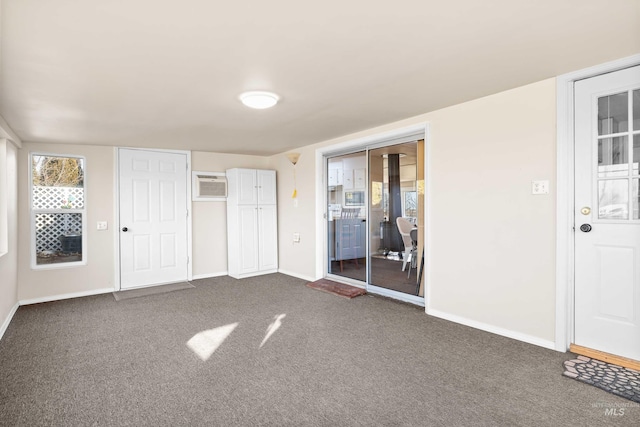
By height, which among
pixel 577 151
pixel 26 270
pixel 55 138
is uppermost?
pixel 55 138

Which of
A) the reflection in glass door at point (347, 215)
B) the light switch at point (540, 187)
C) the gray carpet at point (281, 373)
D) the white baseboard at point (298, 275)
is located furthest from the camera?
the white baseboard at point (298, 275)

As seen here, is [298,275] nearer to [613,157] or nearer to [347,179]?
[347,179]

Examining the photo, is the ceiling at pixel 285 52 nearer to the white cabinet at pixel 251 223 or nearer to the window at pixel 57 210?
the window at pixel 57 210

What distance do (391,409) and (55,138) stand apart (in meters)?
4.93

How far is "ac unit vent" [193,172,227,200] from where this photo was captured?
18.4ft

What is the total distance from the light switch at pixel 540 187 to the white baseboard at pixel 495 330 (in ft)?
3.97

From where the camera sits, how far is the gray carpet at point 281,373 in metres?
1.93

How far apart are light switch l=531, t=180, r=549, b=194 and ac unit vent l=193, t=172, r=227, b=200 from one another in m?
4.49

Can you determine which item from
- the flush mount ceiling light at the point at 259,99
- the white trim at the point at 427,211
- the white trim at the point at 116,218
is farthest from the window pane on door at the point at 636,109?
the white trim at the point at 116,218

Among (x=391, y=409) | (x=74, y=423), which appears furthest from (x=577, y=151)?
(x=74, y=423)

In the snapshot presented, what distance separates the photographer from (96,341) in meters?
3.06

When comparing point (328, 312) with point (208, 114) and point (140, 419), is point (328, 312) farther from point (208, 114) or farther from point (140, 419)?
point (208, 114)

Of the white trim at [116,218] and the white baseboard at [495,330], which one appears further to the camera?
the white trim at [116,218]

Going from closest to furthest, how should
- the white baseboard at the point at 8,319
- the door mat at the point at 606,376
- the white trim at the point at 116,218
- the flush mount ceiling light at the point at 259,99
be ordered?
the door mat at the point at 606,376 → the flush mount ceiling light at the point at 259,99 → the white baseboard at the point at 8,319 → the white trim at the point at 116,218
